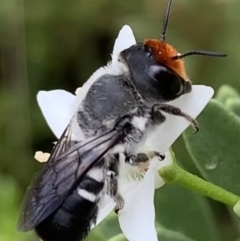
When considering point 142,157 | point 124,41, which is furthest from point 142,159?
point 124,41

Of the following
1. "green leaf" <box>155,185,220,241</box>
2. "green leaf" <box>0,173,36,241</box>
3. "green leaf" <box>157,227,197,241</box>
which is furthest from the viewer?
"green leaf" <box>0,173,36,241</box>

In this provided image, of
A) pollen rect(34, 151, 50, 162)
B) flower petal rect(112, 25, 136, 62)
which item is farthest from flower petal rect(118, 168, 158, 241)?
flower petal rect(112, 25, 136, 62)

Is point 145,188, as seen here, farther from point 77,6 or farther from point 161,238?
point 77,6

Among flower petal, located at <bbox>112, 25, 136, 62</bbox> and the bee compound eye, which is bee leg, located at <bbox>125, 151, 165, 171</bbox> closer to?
the bee compound eye

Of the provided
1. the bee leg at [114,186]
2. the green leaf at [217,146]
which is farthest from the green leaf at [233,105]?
the bee leg at [114,186]

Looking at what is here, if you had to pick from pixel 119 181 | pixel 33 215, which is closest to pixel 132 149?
pixel 119 181

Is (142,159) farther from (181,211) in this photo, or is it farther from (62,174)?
(181,211)
